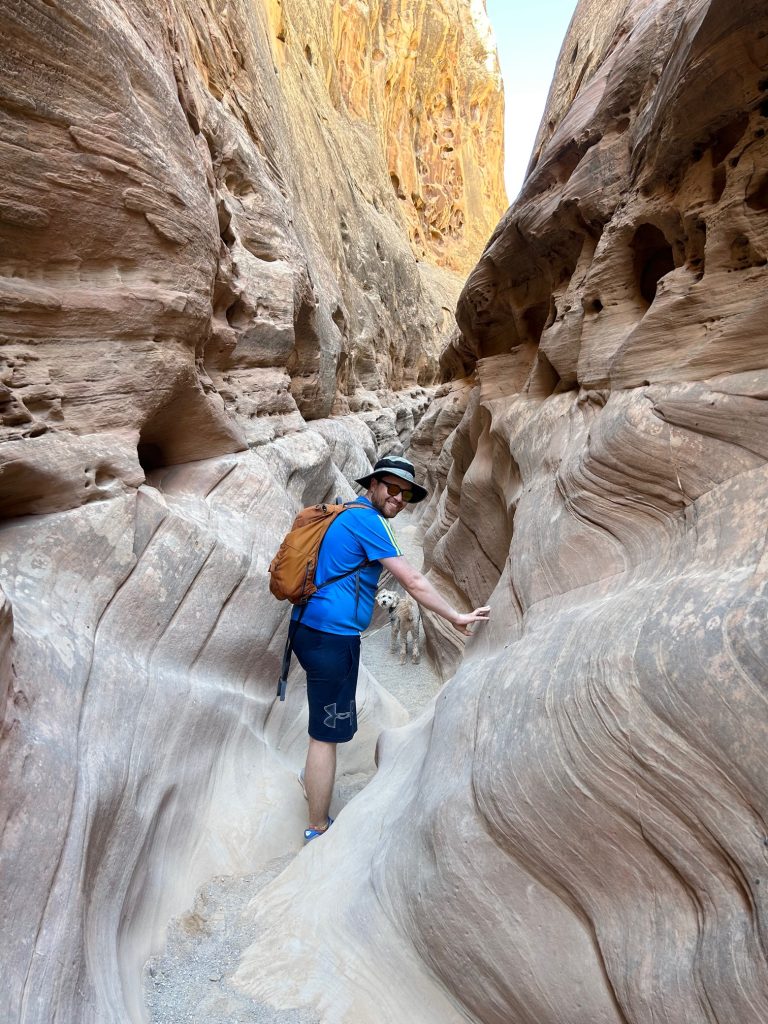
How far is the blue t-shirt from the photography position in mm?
2998

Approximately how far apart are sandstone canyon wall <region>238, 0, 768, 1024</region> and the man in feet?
1.08

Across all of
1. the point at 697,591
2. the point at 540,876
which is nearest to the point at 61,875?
the point at 540,876

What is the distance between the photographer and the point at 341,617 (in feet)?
9.93

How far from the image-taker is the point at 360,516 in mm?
3039

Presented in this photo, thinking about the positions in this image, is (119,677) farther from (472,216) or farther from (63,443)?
(472,216)

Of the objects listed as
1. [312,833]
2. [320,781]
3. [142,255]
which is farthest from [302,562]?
[142,255]

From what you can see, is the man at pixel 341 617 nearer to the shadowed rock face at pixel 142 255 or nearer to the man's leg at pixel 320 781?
the man's leg at pixel 320 781

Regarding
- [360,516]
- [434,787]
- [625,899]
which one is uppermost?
[360,516]

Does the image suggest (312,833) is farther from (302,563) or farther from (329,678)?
(302,563)

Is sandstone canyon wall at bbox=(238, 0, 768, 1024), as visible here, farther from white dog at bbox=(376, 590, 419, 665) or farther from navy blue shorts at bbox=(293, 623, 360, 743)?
white dog at bbox=(376, 590, 419, 665)

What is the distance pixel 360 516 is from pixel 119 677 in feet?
4.90

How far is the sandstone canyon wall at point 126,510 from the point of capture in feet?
6.97

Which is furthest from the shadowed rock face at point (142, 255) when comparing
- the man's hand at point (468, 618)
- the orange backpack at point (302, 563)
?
the man's hand at point (468, 618)

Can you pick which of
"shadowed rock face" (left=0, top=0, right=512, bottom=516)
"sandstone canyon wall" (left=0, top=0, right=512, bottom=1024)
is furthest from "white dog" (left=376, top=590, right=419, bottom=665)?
"shadowed rock face" (left=0, top=0, right=512, bottom=516)
